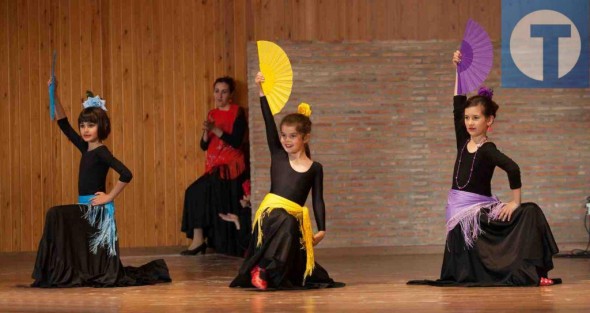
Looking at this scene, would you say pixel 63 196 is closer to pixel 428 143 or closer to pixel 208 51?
pixel 208 51

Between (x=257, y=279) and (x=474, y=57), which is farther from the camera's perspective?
(x=474, y=57)

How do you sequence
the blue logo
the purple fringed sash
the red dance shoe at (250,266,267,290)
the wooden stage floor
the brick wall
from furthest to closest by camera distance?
the blue logo < the brick wall < the purple fringed sash < the red dance shoe at (250,266,267,290) < the wooden stage floor

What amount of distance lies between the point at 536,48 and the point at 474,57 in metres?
2.41

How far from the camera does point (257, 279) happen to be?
6.29m

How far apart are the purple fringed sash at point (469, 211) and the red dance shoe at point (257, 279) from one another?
3.97 feet

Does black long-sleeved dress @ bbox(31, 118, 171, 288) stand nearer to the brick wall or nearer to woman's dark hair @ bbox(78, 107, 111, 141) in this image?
woman's dark hair @ bbox(78, 107, 111, 141)

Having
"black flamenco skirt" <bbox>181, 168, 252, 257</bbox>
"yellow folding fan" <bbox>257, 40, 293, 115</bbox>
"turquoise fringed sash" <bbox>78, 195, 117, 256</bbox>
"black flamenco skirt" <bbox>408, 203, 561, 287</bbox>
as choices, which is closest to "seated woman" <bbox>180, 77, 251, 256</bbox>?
"black flamenco skirt" <bbox>181, 168, 252, 257</bbox>

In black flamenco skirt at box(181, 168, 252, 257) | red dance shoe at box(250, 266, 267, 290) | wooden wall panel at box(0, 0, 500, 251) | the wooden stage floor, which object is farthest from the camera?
wooden wall panel at box(0, 0, 500, 251)

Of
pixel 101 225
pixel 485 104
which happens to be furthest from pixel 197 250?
pixel 485 104

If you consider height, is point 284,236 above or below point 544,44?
below

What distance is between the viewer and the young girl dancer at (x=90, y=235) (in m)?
6.67

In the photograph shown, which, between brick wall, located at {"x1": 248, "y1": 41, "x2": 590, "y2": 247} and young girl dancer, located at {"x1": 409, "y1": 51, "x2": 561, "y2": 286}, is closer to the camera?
young girl dancer, located at {"x1": 409, "y1": 51, "x2": 561, "y2": 286}

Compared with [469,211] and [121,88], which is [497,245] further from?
[121,88]

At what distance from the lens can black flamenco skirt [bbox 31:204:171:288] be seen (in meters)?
6.65
